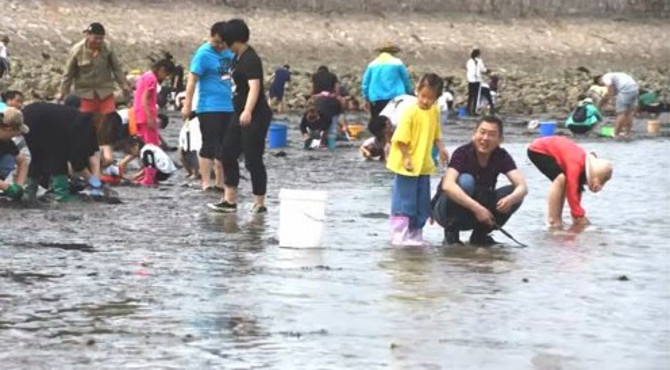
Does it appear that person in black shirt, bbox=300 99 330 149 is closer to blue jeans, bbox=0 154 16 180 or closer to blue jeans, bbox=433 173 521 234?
blue jeans, bbox=0 154 16 180

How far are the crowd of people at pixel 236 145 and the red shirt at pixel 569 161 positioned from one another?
0.04ft

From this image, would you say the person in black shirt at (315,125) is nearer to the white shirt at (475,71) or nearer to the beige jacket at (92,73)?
the beige jacket at (92,73)

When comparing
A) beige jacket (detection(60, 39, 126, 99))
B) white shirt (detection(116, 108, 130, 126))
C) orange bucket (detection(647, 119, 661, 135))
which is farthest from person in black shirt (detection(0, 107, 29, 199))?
orange bucket (detection(647, 119, 661, 135))

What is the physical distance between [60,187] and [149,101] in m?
3.72

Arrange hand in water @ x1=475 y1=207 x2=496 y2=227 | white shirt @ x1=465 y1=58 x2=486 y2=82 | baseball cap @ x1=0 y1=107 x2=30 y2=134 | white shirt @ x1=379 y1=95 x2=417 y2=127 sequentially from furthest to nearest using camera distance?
white shirt @ x1=465 y1=58 x2=486 y2=82 → white shirt @ x1=379 y1=95 x2=417 y2=127 → baseball cap @ x1=0 y1=107 x2=30 y2=134 → hand in water @ x1=475 y1=207 x2=496 y2=227

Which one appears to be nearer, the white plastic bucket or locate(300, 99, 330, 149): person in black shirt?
the white plastic bucket

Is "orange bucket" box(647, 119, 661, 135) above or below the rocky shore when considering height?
above

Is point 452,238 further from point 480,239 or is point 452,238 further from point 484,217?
point 484,217

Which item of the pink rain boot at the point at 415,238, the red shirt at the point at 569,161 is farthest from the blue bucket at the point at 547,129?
the pink rain boot at the point at 415,238

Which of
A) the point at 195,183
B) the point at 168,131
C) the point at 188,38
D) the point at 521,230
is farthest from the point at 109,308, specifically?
the point at 188,38

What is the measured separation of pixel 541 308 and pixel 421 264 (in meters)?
2.10

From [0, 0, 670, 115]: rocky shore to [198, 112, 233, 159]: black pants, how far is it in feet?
81.2

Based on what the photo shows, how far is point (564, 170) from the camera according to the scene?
15531 mm

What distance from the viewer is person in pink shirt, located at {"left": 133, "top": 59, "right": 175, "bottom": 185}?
2027cm
